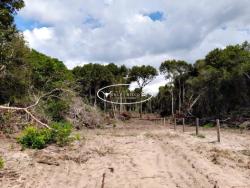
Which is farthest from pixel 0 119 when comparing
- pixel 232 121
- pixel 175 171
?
pixel 232 121

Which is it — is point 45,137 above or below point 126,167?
above

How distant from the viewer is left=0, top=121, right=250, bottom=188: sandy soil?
380 inches

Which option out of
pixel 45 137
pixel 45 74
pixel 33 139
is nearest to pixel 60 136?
pixel 45 137

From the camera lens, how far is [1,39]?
71.4 ft

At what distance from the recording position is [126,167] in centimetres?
1160

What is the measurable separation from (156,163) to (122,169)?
118 cm

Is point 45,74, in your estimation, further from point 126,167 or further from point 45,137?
point 126,167

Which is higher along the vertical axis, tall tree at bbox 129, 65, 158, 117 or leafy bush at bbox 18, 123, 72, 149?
tall tree at bbox 129, 65, 158, 117

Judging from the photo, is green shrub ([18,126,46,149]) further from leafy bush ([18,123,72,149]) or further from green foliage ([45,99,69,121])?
green foliage ([45,99,69,121])

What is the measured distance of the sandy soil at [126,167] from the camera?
966cm

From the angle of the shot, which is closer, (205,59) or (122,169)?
(122,169)

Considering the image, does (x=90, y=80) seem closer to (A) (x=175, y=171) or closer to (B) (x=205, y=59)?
(B) (x=205, y=59)

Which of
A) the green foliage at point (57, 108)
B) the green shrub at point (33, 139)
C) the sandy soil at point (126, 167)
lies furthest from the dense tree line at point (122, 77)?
the sandy soil at point (126, 167)

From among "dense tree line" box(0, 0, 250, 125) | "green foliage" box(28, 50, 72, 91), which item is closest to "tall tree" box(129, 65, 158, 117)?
"dense tree line" box(0, 0, 250, 125)
